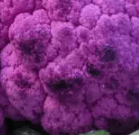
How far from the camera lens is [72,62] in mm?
1154

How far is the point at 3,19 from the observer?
4.17ft

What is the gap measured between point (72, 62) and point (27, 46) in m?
0.24

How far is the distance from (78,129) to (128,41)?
534 millimetres

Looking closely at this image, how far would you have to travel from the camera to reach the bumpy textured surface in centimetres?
114

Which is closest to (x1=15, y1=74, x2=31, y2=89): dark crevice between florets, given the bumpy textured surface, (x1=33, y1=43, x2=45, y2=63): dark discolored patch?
the bumpy textured surface

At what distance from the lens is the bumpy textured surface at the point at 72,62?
1.14 m

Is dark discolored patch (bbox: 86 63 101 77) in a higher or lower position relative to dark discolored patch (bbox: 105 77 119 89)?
higher

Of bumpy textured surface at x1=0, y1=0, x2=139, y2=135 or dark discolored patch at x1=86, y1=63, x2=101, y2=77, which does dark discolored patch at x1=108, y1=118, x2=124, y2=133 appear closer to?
bumpy textured surface at x1=0, y1=0, x2=139, y2=135

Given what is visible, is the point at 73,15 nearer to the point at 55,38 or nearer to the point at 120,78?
the point at 55,38

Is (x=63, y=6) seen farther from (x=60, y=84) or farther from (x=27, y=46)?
(x=60, y=84)

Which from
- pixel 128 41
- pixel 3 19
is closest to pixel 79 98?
pixel 128 41

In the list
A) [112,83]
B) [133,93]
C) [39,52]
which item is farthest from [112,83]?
[39,52]

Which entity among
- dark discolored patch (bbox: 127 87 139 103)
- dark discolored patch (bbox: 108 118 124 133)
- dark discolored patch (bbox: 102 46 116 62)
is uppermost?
dark discolored patch (bbox: 102 46 116 62)

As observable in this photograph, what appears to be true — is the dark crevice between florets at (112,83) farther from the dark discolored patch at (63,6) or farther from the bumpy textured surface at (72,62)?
the dark discolored patch at (63,6)
